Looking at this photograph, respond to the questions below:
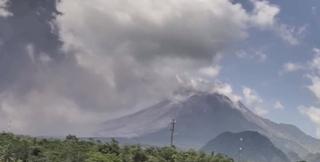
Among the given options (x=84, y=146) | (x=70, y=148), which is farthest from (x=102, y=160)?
(x=84, y=146)

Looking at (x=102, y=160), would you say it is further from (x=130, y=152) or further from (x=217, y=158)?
(x=217, y=158)

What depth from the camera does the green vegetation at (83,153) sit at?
13300cm

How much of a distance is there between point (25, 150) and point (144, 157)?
30.2 metres

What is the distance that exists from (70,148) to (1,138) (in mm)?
31364

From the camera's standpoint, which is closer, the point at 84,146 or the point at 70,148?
the point at 70,148

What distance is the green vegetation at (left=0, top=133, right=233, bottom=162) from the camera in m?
133

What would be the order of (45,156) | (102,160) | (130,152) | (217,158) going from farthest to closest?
1. (217,158)
2. (130,152)
3. (45,156)
4. (102,160)

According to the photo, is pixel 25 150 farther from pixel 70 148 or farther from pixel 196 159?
pixel 196 159

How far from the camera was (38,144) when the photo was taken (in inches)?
5989

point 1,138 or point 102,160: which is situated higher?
point 1,138

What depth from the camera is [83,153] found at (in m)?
137

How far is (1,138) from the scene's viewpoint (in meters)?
161

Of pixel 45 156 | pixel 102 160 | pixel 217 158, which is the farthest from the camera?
pixel 217 158

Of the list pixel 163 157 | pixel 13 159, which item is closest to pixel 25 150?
pixel 13 159
